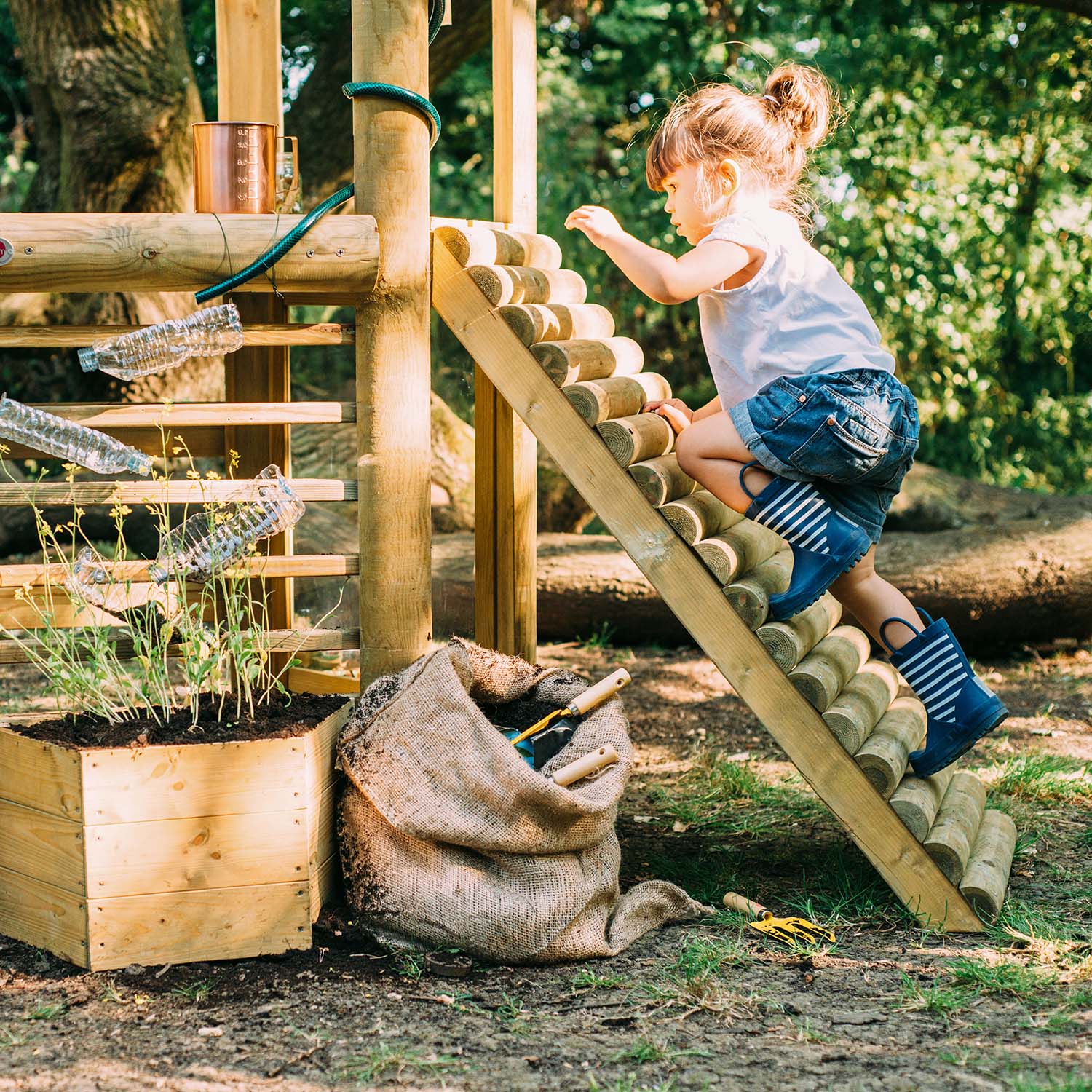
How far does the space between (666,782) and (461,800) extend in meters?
1.54

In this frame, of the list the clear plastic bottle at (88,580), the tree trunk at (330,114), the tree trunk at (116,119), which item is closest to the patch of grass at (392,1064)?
the clear plastic bottle at (88,580)

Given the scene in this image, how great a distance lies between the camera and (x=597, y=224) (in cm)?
297

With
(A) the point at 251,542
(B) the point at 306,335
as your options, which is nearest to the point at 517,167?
(B) the point at 306,335

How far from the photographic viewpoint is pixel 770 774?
411 cm

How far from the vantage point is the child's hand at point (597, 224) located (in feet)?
9.68

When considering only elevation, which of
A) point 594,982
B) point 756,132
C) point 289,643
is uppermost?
point 756,132

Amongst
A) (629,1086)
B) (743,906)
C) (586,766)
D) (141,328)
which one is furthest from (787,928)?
(141,328)

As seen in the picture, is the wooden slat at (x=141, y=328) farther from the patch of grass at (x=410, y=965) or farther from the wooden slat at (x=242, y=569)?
the patch of grass at (x=410, y=965)

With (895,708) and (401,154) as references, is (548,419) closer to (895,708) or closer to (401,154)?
(401,154)

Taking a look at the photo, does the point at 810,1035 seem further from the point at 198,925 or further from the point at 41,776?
the point at 41,776

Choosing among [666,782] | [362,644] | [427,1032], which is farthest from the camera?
[666,782]

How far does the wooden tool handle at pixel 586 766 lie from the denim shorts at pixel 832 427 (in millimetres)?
789

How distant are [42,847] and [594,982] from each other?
114 cm

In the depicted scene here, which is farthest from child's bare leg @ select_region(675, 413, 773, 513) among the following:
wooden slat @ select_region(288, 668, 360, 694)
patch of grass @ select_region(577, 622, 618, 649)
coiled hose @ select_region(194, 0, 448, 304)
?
patch of grass @ select_region(577, 622, 618, 649)
